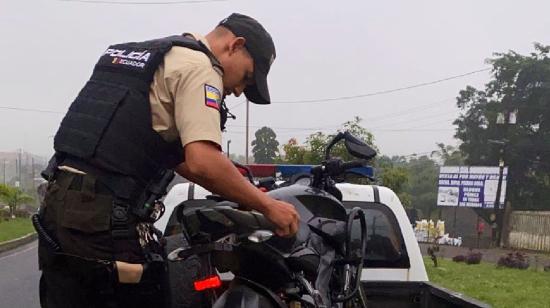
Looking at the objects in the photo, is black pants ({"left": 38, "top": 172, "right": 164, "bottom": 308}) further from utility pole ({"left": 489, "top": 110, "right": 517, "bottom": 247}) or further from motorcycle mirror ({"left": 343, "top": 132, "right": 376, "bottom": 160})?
utility pole ({"left": 489, "top": 110, "right": 517, "bottom": 247})

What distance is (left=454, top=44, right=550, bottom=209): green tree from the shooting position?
4769 centimetres

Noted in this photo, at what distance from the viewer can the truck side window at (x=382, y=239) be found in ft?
14.0

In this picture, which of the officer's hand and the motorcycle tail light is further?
the motorcycle tail light

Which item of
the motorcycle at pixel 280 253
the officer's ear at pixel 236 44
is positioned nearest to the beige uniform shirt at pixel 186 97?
the officer's ear at pixel 236 44

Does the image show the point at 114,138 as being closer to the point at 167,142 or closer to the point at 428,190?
the point at 167,142

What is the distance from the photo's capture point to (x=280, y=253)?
2.19m

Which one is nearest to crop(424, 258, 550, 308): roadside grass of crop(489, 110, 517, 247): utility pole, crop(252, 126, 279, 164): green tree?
crop(252, 126, 279, 164): green tree

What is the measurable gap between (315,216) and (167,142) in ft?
1.80

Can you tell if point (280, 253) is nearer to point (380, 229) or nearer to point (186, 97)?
point (186, 97)

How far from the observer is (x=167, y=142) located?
228 centimetres

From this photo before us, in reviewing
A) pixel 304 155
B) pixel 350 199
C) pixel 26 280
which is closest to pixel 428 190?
pixel 304 155

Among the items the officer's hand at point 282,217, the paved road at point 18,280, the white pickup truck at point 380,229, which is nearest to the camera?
the officer's hand at point 282,217

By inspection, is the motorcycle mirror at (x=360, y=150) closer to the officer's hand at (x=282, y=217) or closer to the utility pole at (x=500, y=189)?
the officer's hand at (x=282, y=217)

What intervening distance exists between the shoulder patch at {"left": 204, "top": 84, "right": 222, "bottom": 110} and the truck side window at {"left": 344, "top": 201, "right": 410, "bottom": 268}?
7.22ft
